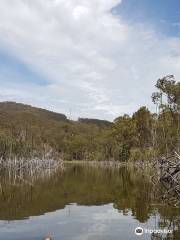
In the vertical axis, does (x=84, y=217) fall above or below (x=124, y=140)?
below

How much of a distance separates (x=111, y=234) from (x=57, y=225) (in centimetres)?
371

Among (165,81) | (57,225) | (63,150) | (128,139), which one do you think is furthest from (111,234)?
(63,150)

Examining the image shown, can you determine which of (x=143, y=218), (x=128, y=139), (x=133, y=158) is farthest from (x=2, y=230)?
(x=128, y=139)

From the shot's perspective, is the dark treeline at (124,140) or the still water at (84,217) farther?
the dark treeline at (124,140)

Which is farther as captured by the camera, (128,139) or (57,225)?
(128,139)

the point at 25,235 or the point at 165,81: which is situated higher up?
the point at 165,81

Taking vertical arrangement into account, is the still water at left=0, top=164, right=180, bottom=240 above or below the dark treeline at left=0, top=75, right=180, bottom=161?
below

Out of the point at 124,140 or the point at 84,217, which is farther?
the point at 124,140

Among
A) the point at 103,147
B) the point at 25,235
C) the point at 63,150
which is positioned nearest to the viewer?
the point at 25,235

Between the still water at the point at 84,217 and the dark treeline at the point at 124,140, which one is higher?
the dark treeline at the point at 124,140

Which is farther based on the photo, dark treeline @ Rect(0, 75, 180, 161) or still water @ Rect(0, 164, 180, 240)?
dark treeline @ Rect(0, 75, 180, 161)

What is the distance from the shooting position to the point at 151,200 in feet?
103

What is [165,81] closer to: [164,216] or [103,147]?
[164,216]

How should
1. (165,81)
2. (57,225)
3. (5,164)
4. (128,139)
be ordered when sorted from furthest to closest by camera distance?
(128,139) → (5,164) → (165,81) → (57,225)
